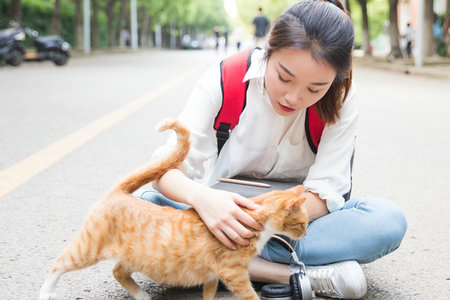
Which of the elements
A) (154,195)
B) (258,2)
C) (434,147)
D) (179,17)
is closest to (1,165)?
(154,195)

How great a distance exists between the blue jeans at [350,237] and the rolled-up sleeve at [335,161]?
0.33ft

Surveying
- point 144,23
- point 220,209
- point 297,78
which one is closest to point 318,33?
point 297,78

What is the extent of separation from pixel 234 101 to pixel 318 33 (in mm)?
496

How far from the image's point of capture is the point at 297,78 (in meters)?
2.24

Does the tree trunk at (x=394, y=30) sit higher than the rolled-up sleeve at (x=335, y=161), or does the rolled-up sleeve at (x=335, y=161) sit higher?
the tree trunk at (x=394, y=30)

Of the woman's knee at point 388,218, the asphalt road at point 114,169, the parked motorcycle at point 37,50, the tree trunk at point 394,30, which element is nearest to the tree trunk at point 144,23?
the tree trunk at point 394,30

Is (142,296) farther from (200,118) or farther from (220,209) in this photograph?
(200,118)

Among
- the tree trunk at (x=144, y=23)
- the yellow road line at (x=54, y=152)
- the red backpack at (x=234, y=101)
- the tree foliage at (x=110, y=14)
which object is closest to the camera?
the red backpack at (x=234, y=101)

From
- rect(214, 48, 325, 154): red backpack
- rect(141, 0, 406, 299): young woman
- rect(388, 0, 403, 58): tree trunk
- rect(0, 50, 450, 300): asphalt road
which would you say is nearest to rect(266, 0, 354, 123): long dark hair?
rect(141, 0, 406, 299): young woman

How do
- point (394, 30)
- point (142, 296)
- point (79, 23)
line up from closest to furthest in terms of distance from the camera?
point (142, 296)
point (394, 30)
point (79, 23)

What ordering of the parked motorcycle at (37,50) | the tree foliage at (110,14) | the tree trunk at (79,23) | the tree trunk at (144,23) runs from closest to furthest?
the parked motorcycle at (37,50)
the tree foliage at (110,14)
the tree trunk at (79,23)
the tree trunk at (144,23)

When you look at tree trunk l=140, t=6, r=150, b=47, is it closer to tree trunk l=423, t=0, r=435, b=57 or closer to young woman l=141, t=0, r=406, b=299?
tree trunk l=423, t=0, r=435, b=57

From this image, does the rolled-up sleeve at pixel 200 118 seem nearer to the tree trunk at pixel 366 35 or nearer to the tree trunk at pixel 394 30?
the tree trunk at pixel 394 30

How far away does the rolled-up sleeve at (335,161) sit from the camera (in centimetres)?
250
